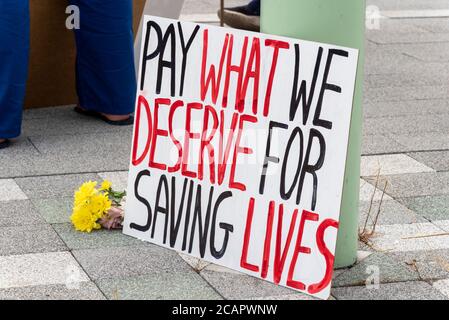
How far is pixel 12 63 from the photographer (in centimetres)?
542

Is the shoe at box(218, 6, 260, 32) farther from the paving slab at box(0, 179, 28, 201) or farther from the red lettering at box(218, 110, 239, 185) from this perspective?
the red lettering at box(218, 110, 239, 185)

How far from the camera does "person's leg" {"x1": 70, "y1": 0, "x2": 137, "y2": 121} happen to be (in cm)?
577

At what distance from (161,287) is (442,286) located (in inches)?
39.3

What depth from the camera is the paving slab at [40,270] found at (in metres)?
3.85

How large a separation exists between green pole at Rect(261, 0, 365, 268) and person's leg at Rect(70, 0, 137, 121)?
201cm

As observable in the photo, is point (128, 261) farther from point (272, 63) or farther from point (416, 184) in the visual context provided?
point (416, 184)

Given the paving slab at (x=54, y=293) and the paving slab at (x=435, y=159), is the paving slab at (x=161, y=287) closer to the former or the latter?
the paving slab at (x=54, y=293)

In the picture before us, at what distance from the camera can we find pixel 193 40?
4.04m

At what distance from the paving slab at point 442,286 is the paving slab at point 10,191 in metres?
1.87

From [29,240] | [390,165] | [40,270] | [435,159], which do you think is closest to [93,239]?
[29,240]

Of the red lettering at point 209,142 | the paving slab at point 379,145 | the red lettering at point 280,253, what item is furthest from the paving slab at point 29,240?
the paving slab at point 379,145

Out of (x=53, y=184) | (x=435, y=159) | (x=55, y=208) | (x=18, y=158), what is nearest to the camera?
(x=55, y=208)
